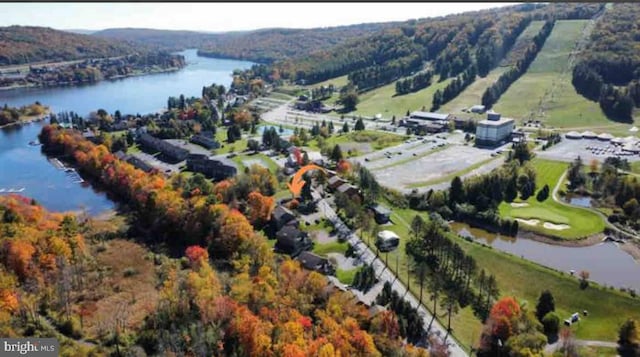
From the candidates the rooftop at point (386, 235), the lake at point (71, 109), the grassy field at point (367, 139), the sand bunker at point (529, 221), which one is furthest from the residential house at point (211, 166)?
the sand bunker at point (529, 221)

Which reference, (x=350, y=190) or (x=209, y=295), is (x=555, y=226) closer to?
(x=350, y=190)

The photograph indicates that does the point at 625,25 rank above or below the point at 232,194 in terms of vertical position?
above

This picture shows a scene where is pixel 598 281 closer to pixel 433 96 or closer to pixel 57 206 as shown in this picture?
pixel 57 206

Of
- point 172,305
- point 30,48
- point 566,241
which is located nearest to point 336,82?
point 566,241

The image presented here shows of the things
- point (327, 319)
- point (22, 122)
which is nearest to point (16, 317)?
point (327, 319)

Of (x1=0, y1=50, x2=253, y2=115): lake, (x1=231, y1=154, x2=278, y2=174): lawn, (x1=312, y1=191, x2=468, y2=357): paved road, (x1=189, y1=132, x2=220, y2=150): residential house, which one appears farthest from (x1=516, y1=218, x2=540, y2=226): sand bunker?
(x1=0, y1=50, x2=253, y2=115): lake

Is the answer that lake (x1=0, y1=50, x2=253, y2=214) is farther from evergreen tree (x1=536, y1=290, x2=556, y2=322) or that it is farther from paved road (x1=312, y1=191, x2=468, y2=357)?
evergreen tree (x1=536, y1=290, x2=556, y2=322)
